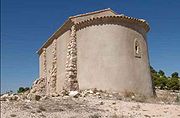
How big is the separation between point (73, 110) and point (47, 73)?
14123 millimetres

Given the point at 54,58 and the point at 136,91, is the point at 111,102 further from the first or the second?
the point at 54,58

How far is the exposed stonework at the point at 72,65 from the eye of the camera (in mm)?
19172

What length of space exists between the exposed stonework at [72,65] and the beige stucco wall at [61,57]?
0.78 meters

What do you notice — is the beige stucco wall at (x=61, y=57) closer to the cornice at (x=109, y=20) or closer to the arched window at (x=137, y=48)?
the cornice at (x=109, y=20)

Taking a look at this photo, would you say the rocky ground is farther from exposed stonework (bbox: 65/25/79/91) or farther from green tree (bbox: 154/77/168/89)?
green tree (bbox: 154/77/168/89)

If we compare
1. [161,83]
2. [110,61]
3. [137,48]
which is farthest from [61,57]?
[161,83]

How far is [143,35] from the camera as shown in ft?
68.4

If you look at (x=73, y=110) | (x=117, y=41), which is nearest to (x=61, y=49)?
(x=117, y=41)

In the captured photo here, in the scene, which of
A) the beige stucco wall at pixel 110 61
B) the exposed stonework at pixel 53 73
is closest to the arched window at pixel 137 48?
the beige stucco wall at pixel 110 61

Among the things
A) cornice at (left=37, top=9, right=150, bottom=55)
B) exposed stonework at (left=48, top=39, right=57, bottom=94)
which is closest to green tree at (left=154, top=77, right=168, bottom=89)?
cornice at (left=37, top=9, right=150, bottom=55)

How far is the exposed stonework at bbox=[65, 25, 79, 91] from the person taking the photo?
755 inches

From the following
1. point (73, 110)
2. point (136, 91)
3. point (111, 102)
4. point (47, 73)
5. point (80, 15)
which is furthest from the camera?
point (47, 73)

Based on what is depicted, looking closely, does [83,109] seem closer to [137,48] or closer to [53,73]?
[137,48]

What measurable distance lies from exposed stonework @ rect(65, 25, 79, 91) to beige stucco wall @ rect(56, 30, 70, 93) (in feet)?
2.56
